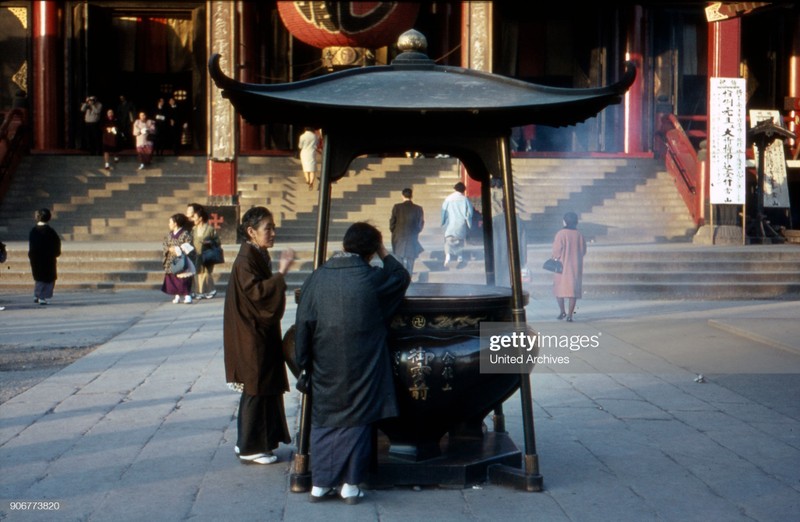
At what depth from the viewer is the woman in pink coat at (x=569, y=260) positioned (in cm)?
1233

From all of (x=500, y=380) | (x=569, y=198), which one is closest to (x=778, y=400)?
(x=500, y=380)

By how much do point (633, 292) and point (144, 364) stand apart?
8.83 meters

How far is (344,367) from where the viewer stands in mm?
5219

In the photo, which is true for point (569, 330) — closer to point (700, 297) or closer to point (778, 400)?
point (778, 400)

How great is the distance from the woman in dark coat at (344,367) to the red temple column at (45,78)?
20.3 m

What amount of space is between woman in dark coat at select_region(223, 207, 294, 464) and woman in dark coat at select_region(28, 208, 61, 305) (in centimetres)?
892

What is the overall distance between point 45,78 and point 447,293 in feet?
67.3

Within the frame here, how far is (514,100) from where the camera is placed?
568 cm

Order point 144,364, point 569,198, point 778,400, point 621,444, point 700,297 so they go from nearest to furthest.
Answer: point 621,444 → point 778,400 → point 144,364 → point 700,297 → point 569,198

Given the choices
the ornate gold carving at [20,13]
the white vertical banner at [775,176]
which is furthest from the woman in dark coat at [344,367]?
the ornate gold carving at [20,13]

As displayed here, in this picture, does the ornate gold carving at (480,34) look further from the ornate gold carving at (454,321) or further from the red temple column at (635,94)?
the ornate gold carving at (454,321)

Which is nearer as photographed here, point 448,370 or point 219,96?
point 448,370

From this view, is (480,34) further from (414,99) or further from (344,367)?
(344,367)

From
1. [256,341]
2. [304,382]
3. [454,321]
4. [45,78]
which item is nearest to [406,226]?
[256,341]
